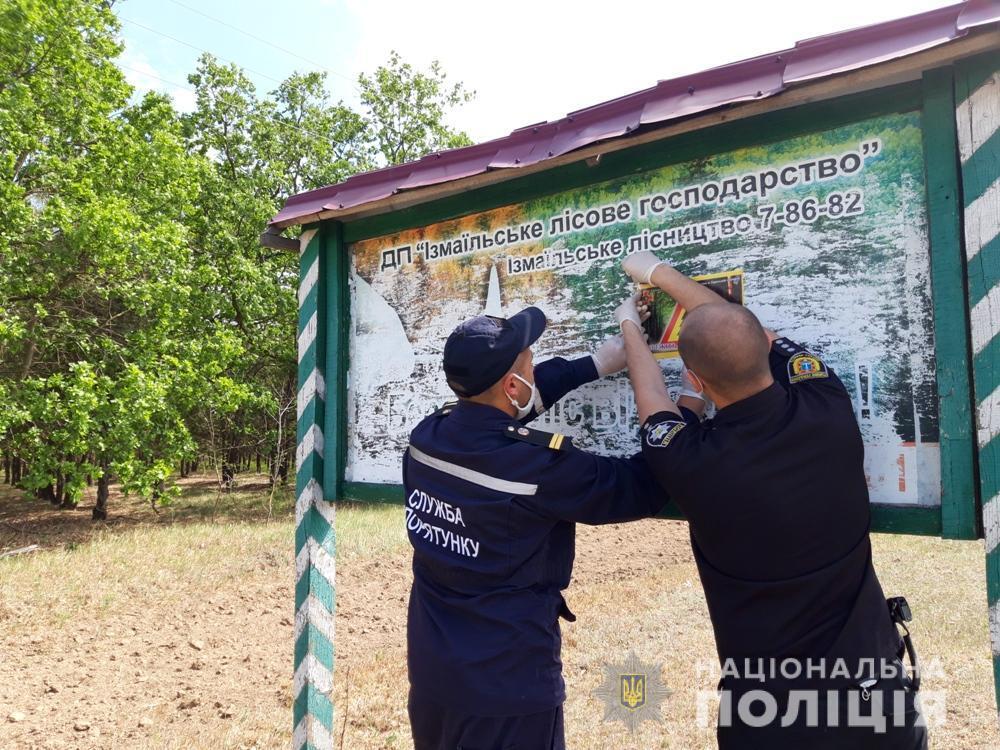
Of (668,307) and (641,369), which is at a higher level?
(668,307)

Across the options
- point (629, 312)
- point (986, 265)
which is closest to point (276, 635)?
point (629, 312)

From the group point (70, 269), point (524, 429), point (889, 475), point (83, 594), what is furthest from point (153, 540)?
point (889, 475)

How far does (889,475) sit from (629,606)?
5.20m

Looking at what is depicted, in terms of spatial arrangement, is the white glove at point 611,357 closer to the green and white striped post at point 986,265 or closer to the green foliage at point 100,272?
the green and white striped post at point 986,265

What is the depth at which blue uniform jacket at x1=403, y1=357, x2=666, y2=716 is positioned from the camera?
1856 mm

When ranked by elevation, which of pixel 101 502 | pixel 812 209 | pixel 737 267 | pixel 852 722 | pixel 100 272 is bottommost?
pixel 101 502

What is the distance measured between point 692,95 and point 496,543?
1.44 metres

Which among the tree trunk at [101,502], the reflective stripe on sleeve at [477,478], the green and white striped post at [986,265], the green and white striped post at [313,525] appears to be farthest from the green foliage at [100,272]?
the green and white striped post at [986,265]

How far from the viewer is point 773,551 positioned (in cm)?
164

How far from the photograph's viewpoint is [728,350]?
166 centimetres

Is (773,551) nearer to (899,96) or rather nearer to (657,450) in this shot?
(657,450)

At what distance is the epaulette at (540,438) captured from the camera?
190 cm

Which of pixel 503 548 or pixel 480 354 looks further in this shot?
pixel 480 354

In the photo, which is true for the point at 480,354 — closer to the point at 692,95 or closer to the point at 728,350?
the point at 728,350
